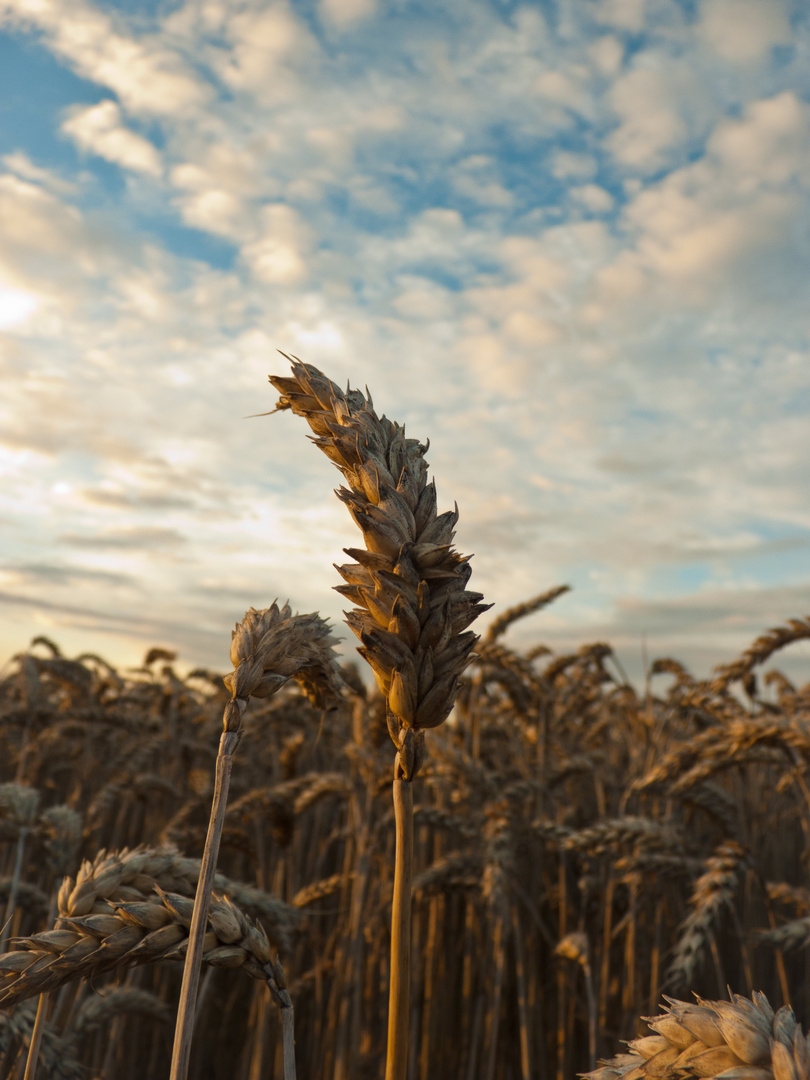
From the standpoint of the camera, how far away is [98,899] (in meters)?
1.28

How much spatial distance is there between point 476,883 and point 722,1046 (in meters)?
3.02

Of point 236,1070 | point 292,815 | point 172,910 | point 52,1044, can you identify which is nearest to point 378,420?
point 172,910

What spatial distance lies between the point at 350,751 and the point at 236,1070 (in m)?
2.55

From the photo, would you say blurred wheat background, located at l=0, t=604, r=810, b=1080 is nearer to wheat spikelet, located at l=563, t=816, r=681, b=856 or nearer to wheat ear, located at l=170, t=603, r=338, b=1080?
wheat spikelet, located at l=563, t=816, r=681, b=856

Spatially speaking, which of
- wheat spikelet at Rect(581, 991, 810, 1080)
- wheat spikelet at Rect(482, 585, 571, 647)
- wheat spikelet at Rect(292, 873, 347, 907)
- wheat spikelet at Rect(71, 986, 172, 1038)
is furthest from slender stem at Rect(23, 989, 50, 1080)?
wheat spikelet at Rect(482, 585, 571, 647)

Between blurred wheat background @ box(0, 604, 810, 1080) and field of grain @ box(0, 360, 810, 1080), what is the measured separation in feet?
0.06

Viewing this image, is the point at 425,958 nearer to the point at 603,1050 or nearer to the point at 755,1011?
the point at 603,1050

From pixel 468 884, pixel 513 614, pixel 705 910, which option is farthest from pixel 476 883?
pixel 513 614

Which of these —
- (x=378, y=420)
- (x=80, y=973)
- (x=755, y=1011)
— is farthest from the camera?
(x=80, y=973)

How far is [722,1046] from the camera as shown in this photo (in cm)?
78

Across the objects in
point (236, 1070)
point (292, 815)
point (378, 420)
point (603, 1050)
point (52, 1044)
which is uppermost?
point (378, 420)

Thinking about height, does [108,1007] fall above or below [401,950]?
below

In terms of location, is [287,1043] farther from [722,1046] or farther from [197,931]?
[722,1046]

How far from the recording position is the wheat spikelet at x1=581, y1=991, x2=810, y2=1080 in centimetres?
73
